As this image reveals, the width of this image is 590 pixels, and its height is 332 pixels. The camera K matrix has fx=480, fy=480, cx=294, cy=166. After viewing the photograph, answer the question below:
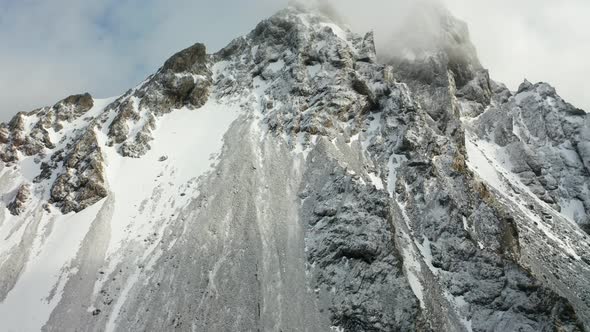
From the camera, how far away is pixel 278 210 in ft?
188

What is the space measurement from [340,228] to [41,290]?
3264cm

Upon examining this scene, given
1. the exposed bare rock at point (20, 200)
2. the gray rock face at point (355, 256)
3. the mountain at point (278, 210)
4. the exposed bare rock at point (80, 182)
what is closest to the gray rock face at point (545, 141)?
the mountain at point (278, 210)

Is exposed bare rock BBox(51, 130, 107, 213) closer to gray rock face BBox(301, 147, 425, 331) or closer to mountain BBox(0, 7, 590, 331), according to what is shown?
mountain BBox(0, 7, 590, 331)

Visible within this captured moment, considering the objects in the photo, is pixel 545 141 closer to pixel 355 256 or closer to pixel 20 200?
pixel 355 256

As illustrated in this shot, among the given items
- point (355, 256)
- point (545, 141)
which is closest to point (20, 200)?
point (355, 256)

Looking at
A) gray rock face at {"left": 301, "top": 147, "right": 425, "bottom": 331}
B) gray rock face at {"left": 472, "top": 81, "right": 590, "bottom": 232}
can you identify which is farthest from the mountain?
gray rock face at {"left": 472, "top": 81, "right": 590, "bottom": 232}

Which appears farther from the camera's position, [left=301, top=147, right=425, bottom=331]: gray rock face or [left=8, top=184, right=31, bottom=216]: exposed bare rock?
[left=8, top=184, right=31, bottom=216]: exposed bare rock

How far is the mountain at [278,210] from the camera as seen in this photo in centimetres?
4778

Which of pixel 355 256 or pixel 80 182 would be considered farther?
pixel 80 182

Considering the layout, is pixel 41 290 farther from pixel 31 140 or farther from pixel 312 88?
pixel 312 88

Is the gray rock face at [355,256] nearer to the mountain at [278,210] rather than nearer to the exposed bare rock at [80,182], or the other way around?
the mountain at [278,210]

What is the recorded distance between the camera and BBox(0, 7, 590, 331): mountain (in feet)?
157

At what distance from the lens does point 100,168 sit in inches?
2525

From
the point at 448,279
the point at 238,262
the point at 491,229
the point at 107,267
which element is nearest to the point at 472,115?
the point at 491,229
